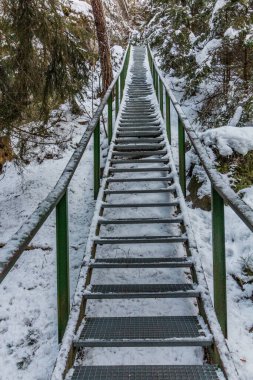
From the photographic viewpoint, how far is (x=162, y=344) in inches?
96.4

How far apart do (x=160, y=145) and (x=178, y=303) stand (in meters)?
3.37

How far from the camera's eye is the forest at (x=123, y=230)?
8.26ft

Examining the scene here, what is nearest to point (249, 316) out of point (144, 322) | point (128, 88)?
point (144, 322)

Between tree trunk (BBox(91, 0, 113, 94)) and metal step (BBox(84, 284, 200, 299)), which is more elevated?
tree trunk (BBox(91, 0, 113, 94))

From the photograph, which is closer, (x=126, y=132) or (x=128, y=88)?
(x=126, y=132)

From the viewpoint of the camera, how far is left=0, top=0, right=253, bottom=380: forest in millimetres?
2518

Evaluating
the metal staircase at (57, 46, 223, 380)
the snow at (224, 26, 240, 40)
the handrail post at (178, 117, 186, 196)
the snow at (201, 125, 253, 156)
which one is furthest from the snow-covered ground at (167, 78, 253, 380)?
the snow at (224, 26, 240, 40)

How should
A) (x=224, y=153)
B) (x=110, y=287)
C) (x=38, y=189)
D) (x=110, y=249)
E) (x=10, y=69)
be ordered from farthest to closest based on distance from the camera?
1. (x=38, y=189)
2. (x=224, y=153)
3. (x=10, y=69)
4. (x=110, y=249)
5. (x=110, y=287)

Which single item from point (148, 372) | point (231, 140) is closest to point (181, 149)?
point (231, 140)

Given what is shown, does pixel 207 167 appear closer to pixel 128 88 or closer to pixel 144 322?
pixel 144 322

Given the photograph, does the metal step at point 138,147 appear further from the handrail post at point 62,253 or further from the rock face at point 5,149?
the handrail post at point 62,253

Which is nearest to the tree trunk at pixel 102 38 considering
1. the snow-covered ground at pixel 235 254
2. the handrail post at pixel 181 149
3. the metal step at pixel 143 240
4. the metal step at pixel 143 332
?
the snow-covered ground at pixel 235 254

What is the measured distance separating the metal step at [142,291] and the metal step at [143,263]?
0.23m

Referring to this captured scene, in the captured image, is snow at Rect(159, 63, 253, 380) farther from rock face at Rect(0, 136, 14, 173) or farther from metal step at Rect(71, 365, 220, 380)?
rock face at Rect(0, 136, 14, 173)
